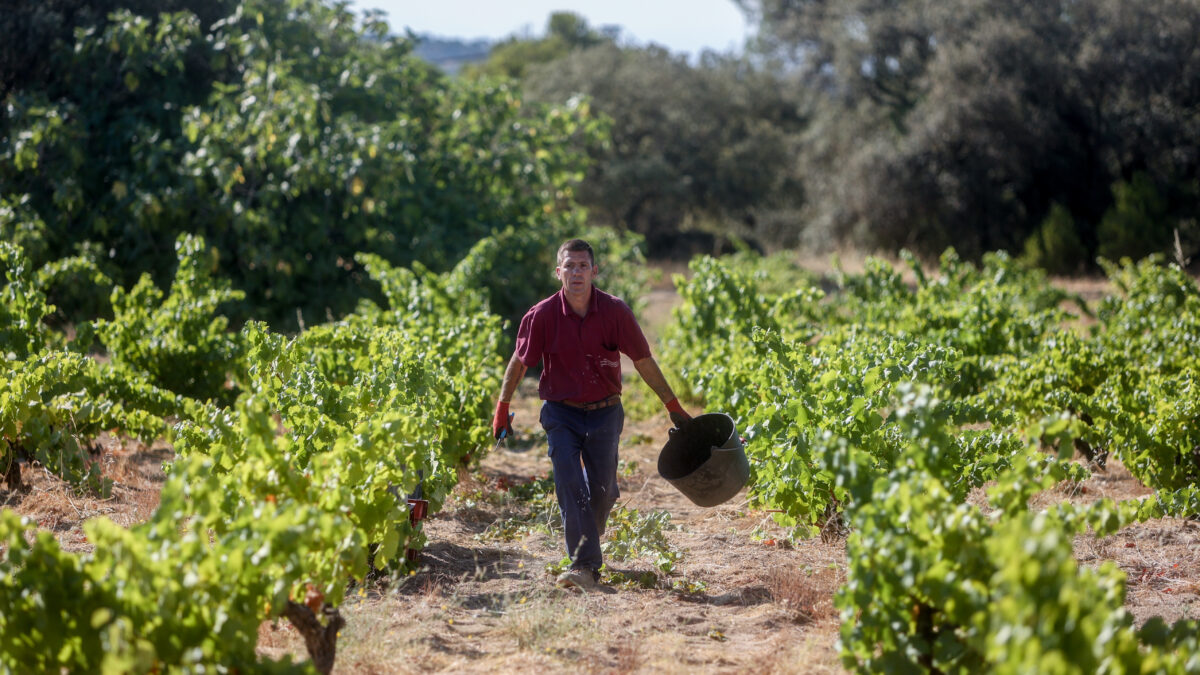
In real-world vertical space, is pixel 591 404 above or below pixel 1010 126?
below

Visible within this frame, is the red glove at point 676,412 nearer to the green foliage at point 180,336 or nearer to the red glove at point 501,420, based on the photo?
the red glove at point 501,420

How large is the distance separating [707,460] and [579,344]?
2.42 ft

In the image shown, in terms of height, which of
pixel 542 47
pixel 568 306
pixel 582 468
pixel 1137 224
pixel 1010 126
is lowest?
pixel 582 468

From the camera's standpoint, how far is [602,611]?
4.22m

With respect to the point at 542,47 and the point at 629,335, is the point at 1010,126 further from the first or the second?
the point at 542,47

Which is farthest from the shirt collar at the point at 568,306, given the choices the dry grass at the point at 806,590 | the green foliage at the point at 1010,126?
the green foliage at the point at 1010,126

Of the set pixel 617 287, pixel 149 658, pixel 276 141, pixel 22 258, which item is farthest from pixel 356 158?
pixel 149 658

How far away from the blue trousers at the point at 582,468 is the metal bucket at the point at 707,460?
0.30m

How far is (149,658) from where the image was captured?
2.54 meters

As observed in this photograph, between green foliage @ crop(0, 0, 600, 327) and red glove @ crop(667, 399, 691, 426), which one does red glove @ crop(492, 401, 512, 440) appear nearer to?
red glove @ crop(667, 399, 691, 426)

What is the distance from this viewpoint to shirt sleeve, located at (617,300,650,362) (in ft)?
15.3

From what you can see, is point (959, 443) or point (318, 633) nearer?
point (318, 633)

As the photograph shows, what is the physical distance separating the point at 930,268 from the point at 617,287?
37.9 feet

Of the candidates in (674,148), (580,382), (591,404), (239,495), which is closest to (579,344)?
(580,382)
